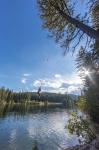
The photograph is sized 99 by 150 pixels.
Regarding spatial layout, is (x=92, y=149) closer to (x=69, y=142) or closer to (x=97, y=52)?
(x=97, y=52)

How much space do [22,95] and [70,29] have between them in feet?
440

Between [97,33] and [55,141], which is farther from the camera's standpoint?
[55,141]

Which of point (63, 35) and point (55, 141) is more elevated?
point (63, 35)

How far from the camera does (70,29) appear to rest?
1221 cm

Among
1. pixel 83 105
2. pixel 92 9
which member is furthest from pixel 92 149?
pixel 83 105

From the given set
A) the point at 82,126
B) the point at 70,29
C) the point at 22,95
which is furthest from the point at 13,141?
the point at 22,95

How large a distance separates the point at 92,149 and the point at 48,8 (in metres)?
7.04

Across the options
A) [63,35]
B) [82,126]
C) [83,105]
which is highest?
[63,35]

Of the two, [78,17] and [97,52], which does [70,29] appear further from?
[97,52]

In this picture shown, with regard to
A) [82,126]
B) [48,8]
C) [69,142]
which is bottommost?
[69,142]

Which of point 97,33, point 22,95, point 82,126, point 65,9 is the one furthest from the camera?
point 22,95

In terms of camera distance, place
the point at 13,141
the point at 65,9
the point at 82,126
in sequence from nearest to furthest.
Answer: the point at 65,9
the point at 82,126
the point at 13,141

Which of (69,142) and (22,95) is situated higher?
(22,95)

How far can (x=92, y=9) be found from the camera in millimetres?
11664
